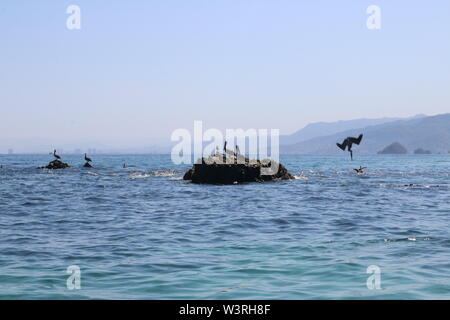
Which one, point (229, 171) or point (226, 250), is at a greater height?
point (229, 171)

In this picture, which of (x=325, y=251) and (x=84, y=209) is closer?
(x=325, y=251)

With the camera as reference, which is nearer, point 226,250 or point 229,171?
point 226,250

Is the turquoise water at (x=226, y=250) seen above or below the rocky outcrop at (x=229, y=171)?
below

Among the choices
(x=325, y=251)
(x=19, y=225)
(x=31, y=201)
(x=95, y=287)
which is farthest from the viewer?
(x=31, y=201)

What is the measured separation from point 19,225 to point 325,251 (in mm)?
10997

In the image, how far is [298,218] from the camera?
18.7 meters

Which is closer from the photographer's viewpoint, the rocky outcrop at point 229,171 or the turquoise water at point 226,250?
the turquoise water at point 226,250

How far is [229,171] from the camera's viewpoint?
1478 inches

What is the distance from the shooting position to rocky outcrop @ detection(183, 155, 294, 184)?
123 ft

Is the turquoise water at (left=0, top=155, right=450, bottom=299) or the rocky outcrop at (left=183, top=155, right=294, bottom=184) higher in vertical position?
the rocky outcrop at (left=183, top=155, right=294, bottom=184)

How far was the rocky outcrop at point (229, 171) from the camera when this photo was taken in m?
37.5

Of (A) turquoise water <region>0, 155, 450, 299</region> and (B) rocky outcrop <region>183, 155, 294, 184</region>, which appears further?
(B) rocky outcrop <region>183, 155, 294, 184</region>
